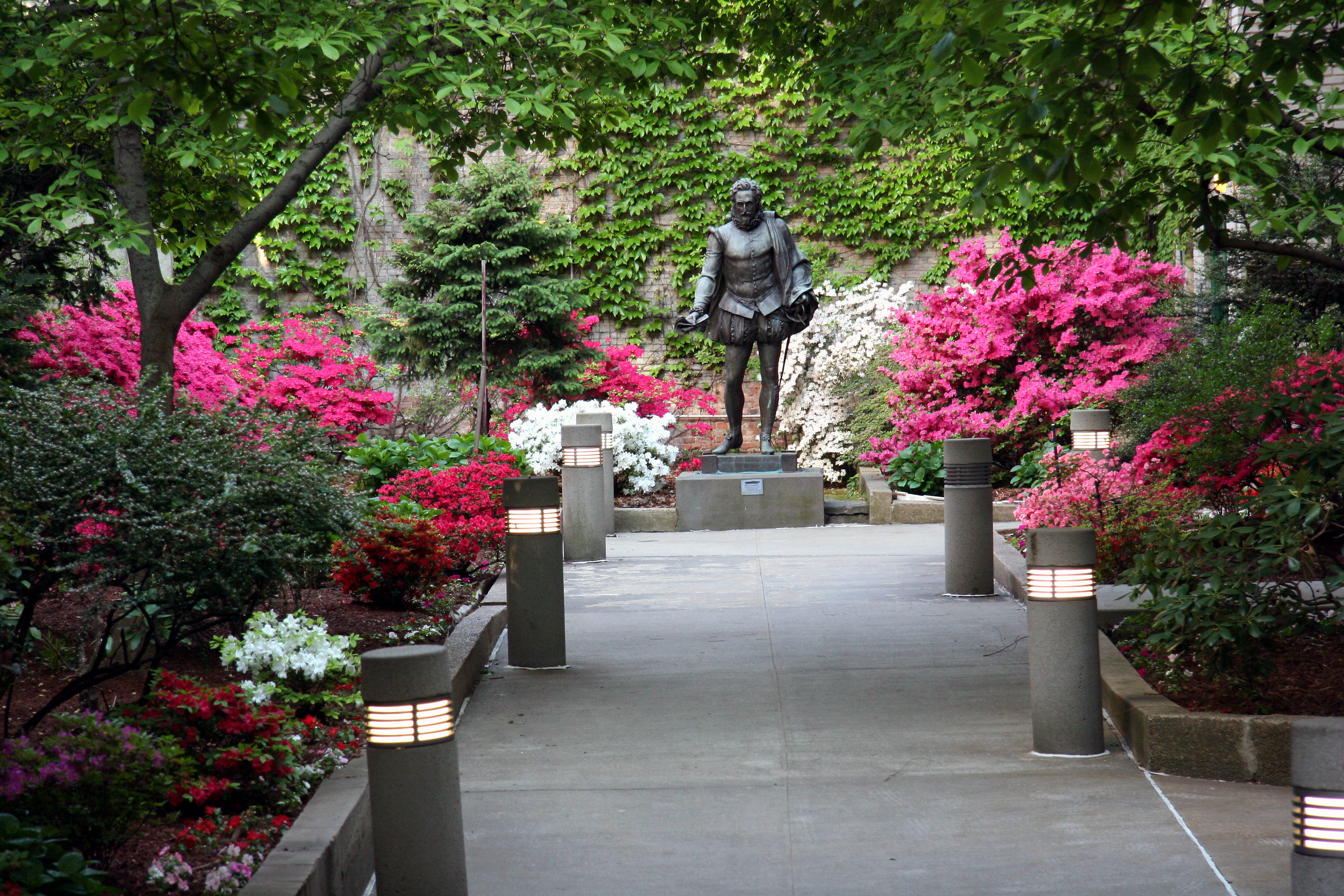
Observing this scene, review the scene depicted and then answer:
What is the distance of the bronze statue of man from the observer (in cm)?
1302

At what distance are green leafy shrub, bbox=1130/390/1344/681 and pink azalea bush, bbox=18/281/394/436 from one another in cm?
439

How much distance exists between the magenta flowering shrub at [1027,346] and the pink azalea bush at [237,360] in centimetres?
702

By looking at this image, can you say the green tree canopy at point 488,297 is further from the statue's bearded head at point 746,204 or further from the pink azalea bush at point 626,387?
the statue's bearded head at point 746,204

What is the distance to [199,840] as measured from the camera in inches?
134

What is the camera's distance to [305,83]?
24.2ft

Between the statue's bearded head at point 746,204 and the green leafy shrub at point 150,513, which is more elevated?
the statue's bearded head at point 746,204

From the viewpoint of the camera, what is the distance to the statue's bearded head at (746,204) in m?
12.8

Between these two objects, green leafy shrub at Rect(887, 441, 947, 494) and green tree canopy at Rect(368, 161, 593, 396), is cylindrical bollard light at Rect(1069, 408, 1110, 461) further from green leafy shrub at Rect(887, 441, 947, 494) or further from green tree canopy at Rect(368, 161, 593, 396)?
green tree canopy at Rect(368, 161, 593, 396)

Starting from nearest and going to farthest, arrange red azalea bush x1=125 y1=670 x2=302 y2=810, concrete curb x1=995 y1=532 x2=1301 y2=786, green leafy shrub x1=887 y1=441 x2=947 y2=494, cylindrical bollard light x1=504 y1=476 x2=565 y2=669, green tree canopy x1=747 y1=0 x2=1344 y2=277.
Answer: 1. red azalea bush x1=125 y1=670 x2=302 y2=810
2. green tree canopy x1=747 y1=0 x2=1344 y2=277
3. concrete curb x1=995 y1=532 x2=1301 y2=786
4. cylindrical bollard light x1=504 y1=476 x2=565 y2=669
5. green leafy shrub x1=887 y1=441 x2=947 y2=494

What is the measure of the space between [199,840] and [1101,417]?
851 centimetres

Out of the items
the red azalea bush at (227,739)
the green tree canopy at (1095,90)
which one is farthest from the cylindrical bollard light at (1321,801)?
the red azalea bush at (227,739)

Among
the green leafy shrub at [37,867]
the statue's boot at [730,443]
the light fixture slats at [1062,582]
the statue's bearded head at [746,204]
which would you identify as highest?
the statue's bearded head at [746,204]

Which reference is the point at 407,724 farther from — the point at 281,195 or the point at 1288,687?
the point at 281,195

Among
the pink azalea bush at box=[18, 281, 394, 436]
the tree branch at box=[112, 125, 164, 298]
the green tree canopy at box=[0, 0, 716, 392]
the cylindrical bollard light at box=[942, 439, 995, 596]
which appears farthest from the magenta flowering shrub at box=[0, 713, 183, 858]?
the cylindrical bollard light at box=[942, 439, 995, 596]
